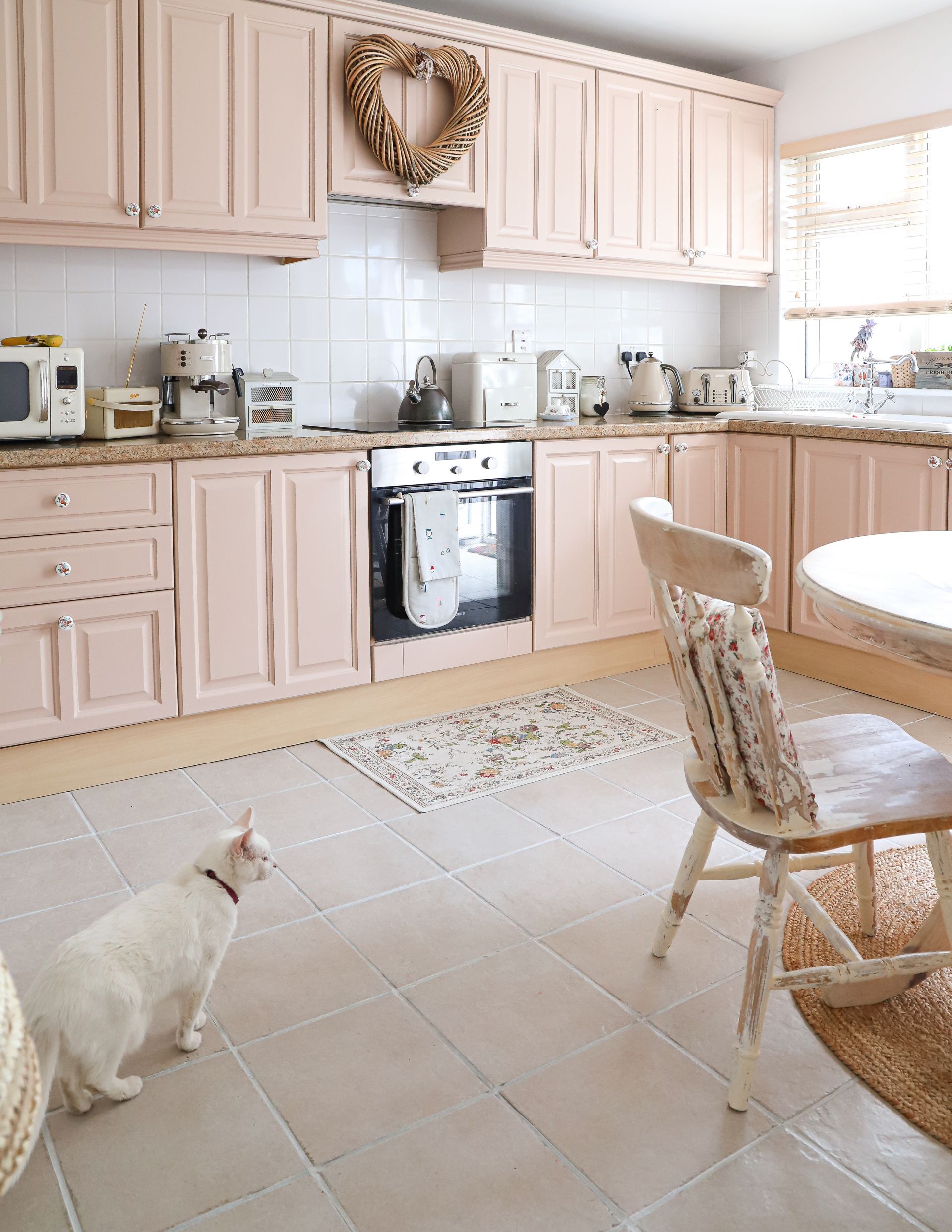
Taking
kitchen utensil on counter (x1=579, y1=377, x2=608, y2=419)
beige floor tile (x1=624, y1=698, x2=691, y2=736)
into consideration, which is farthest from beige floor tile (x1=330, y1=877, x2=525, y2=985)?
kitchen utensil on counter (x1=579, y1=377, x2=608, y2=419)

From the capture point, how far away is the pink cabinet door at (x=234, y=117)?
306cm

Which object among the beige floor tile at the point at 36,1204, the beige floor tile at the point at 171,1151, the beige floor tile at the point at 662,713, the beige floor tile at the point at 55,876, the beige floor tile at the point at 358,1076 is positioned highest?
the beige floor tile at the point at 662,713

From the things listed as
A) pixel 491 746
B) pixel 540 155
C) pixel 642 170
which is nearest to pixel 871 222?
pixel 642 170

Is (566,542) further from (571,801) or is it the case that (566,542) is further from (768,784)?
Answer: (768,784)

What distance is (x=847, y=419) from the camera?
3916 millimetres

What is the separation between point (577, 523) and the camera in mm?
3895

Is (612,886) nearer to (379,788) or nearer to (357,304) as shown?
(379,788)

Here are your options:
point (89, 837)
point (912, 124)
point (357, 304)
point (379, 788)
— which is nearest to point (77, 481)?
point (89, 837)

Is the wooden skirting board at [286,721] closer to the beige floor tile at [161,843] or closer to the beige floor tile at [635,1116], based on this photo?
the beige floor tile at [161,843]

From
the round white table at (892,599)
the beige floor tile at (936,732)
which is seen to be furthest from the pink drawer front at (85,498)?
the beige floor tile at (936,732)

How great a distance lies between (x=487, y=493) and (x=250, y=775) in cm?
122

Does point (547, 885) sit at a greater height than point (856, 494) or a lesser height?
lesser

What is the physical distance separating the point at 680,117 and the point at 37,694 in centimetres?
325

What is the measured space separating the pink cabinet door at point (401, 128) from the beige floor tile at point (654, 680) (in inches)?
71.4
